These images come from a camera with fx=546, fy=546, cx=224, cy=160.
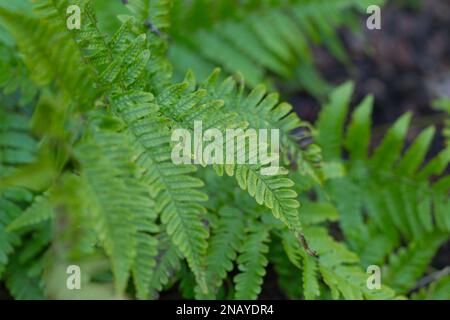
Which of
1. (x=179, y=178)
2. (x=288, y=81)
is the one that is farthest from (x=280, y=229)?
(x=288, y=81)

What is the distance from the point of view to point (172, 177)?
164 centimetres

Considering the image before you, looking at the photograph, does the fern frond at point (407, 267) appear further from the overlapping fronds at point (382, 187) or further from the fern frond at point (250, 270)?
the fern frond at point (250, 270)

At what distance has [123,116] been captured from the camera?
1.68 m

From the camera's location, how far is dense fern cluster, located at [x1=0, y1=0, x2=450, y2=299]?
157 cm

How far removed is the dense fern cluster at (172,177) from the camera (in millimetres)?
1569

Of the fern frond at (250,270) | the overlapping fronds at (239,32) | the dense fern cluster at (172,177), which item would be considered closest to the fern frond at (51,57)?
the dense fern cluster at (172,177)

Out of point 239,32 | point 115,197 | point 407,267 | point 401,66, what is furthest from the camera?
point 401,66

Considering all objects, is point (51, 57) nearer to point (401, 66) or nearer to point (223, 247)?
point (223, 247)

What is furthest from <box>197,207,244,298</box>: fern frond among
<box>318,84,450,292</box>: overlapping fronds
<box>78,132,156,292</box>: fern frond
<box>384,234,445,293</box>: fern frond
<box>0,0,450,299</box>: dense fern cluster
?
<box>384,234,445,293</box>: fern frond

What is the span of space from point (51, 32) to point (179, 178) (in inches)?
21.9

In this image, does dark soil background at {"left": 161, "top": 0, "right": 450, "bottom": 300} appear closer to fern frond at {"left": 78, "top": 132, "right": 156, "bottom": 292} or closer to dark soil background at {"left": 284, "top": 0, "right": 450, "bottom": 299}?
dark soil background at {"left": 284, "top": 0, "right": 450, "bottom": 299}

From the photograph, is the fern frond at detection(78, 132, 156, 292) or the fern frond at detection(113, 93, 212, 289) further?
the fern frond at detection(113, 93, 212, 289)

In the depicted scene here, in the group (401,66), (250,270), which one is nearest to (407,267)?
(250,270)
